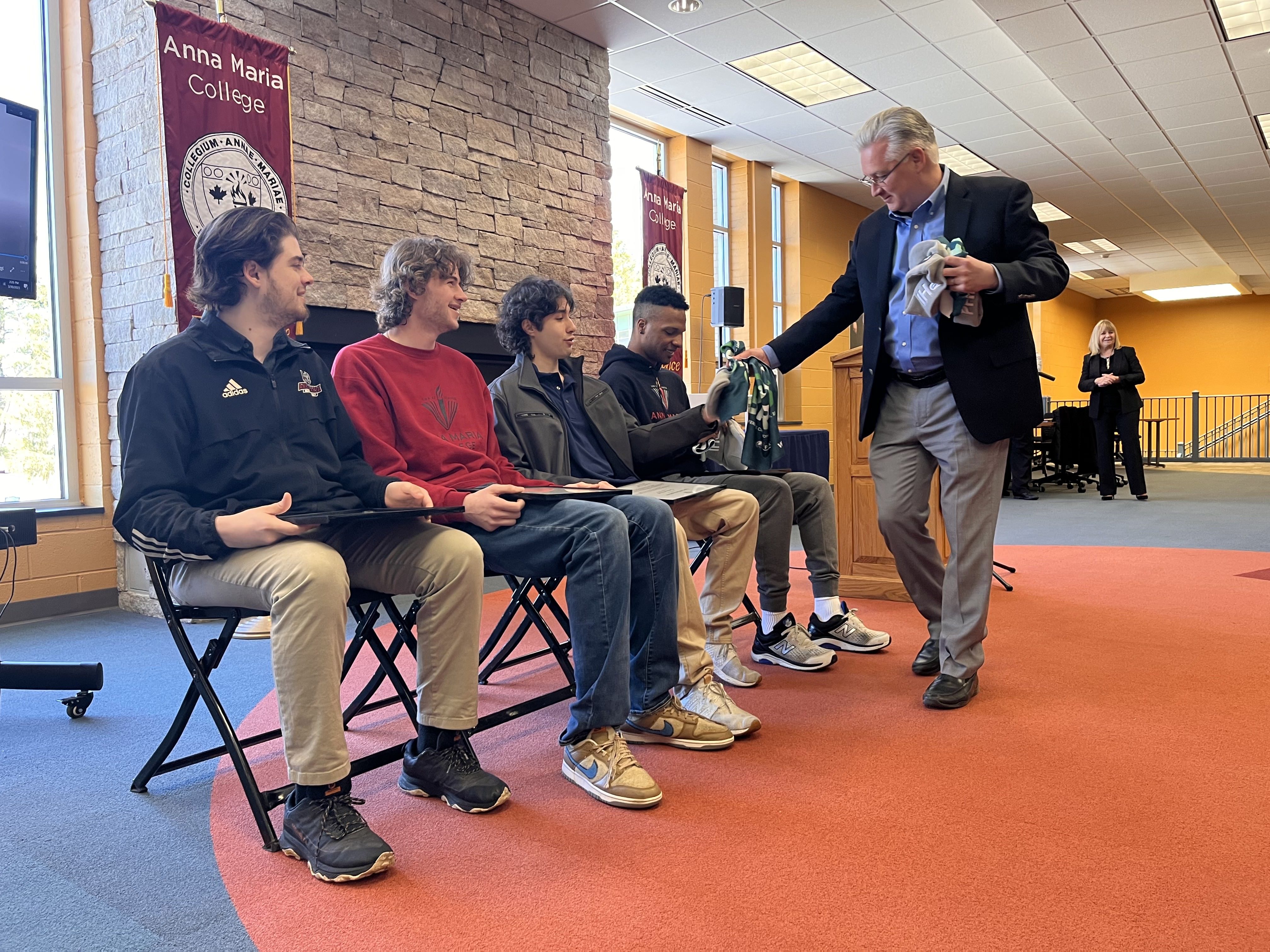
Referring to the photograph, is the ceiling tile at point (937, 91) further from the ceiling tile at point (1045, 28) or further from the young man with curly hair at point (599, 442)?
the young man with curly hair at point (599, 442)

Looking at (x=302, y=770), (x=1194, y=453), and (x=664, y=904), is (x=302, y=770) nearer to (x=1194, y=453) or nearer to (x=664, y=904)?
(x=664, y=904)

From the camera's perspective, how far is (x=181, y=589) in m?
1.74

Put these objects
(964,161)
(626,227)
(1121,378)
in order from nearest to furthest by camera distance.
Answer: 1. (626,227)
2. (1121,378)
3. (964,161)

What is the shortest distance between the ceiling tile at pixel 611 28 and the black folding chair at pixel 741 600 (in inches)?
157

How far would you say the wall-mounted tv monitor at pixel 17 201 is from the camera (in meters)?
3.18

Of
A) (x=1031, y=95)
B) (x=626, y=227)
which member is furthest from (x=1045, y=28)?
(x=626, y=227)

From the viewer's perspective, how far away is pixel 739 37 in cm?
607

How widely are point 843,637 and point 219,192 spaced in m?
3.27

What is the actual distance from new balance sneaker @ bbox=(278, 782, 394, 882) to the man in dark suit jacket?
4.97 ft

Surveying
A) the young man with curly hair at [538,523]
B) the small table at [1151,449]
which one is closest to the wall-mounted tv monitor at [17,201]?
the young man with curly hair at [538,523]

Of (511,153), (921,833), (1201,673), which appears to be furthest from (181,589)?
(511,153)

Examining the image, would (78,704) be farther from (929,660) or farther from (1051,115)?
(1051,115)

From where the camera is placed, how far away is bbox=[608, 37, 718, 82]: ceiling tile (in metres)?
6.20

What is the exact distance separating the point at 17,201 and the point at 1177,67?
7.29m
